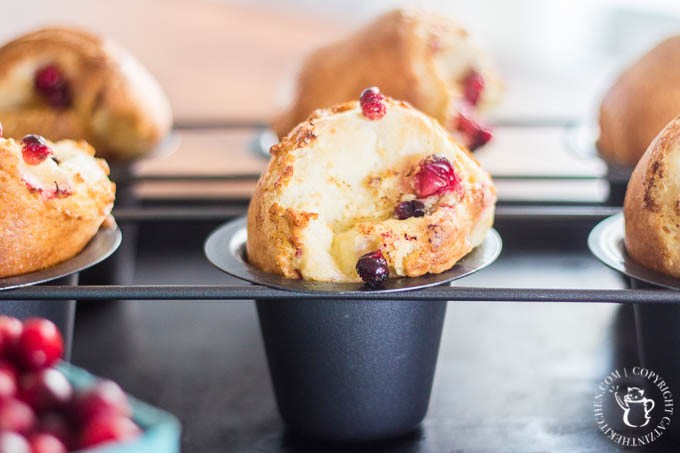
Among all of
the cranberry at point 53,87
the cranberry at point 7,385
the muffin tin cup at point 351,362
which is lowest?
the muffin tin cup at point 351,362

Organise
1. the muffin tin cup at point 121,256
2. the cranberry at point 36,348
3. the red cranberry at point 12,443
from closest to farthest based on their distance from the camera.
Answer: the red cranberry at point 12,443 → the cranberry at point 36,348 → the muffin tin cup at point 121,256

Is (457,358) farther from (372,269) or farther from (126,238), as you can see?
(126,238)

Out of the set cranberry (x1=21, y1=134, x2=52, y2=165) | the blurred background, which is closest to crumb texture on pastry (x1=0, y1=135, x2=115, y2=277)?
cranberry (x1=21, y1=134, x2=52, y2=165)

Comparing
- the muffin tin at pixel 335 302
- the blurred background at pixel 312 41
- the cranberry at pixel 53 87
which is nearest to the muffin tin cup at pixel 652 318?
the muffin tin at pixel 335 302

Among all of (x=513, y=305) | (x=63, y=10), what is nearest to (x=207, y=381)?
(x=513, y=305)

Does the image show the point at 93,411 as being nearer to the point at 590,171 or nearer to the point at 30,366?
the point at 30,366

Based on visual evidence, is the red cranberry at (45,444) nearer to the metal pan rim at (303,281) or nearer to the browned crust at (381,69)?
the metal pan rim at (303,281)

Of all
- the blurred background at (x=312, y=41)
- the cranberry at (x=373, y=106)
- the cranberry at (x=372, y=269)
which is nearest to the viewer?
the cranberry at (x=372, y=269)
